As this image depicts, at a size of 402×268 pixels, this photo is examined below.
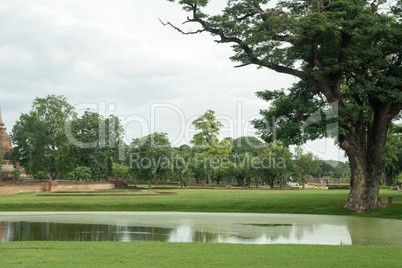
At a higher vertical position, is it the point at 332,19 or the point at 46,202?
the point at 332,19

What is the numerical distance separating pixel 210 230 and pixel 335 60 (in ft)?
49.5

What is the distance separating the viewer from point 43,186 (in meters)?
52.6

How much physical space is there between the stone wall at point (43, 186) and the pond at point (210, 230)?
24.9 meters

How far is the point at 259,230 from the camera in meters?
→ 19.4

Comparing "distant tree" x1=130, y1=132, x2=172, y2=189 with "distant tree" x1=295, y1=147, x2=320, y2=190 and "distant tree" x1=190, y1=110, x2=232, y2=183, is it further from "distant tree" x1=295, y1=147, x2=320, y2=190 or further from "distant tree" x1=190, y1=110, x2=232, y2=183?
"distant tree" x1=295, y1=147, x2=320, y2=190

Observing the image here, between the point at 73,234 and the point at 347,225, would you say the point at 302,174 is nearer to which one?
the point at 347,225

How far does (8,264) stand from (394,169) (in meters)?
67.2

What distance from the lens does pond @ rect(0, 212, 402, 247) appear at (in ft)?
53.7

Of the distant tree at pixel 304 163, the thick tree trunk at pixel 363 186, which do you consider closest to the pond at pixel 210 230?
the thick tree trunk at pixel 363 186

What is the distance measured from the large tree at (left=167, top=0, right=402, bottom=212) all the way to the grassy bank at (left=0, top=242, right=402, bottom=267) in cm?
1492

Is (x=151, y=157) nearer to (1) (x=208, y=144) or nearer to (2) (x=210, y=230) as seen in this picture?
(1) (x=208, y=144)

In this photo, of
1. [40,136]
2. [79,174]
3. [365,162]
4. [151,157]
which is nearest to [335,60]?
[365,162]

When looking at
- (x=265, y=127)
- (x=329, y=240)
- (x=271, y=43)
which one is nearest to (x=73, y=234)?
(x=329, y=240)

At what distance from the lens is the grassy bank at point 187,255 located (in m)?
10.2
